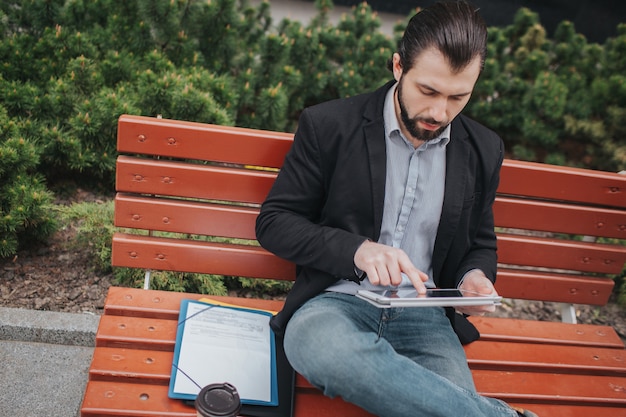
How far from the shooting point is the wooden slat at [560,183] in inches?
108

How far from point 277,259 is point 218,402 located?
918 millimetres

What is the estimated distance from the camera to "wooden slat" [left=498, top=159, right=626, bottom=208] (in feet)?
9.02

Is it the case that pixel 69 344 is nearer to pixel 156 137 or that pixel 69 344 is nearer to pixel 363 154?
pixel 156 137

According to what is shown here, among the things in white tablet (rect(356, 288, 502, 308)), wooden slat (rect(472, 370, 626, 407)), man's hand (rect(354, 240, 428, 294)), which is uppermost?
man's hand (rect(354, 240, 428, 294))

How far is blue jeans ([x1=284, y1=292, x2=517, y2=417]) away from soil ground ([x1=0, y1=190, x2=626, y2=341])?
143 centimetres

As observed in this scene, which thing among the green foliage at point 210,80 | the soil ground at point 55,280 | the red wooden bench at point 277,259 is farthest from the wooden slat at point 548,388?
the soil ground at point 55,280

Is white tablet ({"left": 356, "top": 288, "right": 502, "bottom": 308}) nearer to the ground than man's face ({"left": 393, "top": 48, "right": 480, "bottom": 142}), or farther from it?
nearer to the ground

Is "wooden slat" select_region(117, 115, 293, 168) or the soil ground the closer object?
"wooden slat" select_region(117, 115, 293, 168)

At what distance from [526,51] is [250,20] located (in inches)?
83.5

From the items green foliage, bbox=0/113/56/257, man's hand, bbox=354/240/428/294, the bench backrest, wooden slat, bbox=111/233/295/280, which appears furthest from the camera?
green foliage, bbox=0/113/56/257

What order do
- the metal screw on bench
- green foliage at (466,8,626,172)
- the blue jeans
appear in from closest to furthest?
the metal screw on bench → the blue jeans → green foliage at (466,8,626,172)

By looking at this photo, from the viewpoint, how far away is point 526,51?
16.6 feet

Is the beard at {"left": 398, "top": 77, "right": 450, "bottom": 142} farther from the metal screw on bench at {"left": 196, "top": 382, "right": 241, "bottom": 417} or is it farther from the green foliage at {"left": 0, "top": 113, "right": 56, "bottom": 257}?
the green foliage at {"left": 0, "top": 113, "right": 56, "bottom": 257}

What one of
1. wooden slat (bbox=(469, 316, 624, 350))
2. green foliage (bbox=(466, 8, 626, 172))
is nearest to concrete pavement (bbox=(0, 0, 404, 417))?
wooden slat (bbox=(469, 316, 624, 350))
